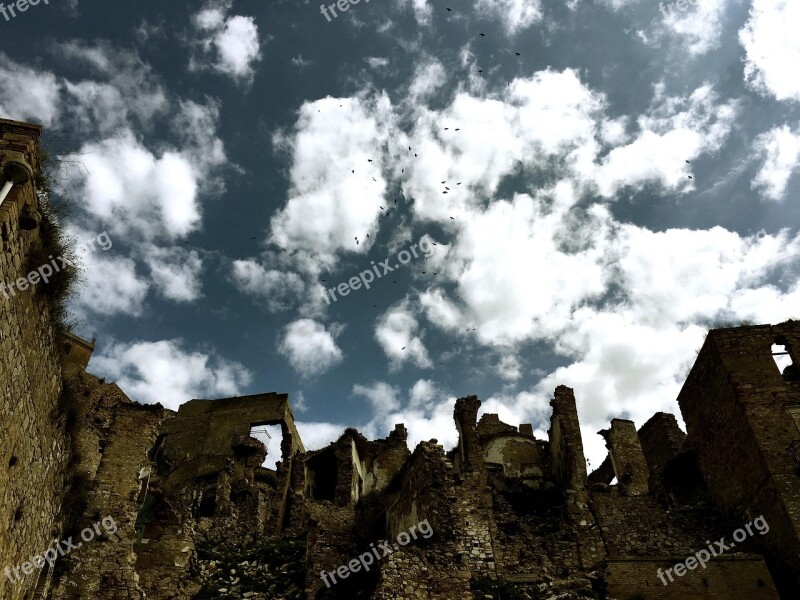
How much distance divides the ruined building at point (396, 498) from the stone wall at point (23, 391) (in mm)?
41

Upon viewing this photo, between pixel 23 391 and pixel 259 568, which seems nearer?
pixel 23 391

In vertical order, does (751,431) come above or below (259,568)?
above

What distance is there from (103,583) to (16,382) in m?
5.75

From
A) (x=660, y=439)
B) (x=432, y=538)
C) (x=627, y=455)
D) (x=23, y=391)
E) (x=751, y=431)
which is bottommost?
(x=432, y=538)

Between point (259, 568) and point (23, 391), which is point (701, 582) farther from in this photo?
point (23, 391)

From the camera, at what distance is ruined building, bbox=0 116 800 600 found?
959cm

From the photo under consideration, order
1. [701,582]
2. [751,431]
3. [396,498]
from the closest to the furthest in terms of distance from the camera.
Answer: [701,582], [751,431], [396,498]

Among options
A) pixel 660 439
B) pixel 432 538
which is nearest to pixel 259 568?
pixel 432 538

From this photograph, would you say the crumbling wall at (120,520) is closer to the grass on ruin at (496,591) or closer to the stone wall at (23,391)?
the stone wall at (23,391)

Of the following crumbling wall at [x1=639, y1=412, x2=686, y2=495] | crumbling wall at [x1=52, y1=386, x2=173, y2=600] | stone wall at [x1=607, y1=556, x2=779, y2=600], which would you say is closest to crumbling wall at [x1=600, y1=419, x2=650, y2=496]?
crumbling wall at [x1=639, y1=412, x2=686, y2=495]

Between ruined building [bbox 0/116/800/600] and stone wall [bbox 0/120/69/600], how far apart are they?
1.6 inches

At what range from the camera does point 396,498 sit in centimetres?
2006

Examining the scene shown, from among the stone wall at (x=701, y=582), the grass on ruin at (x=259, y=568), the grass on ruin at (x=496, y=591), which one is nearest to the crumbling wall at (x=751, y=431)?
the stone wall at (x=701, y=582)

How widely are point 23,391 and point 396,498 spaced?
1394 centimetres
